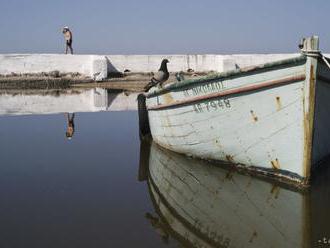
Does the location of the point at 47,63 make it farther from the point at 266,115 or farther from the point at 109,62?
the point at 266,115

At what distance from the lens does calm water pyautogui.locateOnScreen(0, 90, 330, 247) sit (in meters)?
3.74

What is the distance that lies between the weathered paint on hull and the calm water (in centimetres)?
25

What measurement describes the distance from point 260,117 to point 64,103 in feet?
32.4

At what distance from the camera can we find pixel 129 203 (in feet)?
15.6

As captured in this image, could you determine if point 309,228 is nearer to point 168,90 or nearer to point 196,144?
point 196,144

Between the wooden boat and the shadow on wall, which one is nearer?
the wooden boat

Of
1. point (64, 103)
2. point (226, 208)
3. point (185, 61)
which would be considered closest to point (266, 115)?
Answer: point (226, 208)

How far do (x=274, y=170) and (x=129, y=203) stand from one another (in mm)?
1768

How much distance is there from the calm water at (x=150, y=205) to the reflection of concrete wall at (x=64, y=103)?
19.1 feet

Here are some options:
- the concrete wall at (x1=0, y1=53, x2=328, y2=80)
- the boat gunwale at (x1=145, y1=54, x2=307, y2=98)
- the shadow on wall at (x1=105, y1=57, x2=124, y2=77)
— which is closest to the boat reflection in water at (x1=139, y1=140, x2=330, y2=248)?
the boat gunwale at (x1=145, y1=54, x2=307, y2=98)

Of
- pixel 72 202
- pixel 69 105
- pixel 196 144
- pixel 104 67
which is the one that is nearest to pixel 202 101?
pixel 196 144

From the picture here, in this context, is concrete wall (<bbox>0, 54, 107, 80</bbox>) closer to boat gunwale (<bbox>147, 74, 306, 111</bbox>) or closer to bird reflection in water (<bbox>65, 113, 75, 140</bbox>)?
bird reflection in water (<bbox>65, 113, 75, 140</bbox>)

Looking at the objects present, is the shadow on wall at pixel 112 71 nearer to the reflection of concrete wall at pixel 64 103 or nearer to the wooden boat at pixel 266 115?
the reflection of concrete wall at pixel 64 103

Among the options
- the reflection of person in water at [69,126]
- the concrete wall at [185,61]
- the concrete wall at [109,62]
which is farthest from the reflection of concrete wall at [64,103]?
the concrete wall at [185,61]
